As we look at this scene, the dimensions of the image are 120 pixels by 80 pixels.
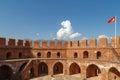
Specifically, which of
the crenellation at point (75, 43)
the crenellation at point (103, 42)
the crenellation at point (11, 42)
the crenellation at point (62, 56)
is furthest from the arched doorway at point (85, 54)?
the crenellation at point (11, 42)

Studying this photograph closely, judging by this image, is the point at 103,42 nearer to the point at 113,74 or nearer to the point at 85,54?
the point at 85,54

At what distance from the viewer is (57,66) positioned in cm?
2981

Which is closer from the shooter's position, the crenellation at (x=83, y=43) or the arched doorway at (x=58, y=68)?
the crenellation at (x=83, y=43)

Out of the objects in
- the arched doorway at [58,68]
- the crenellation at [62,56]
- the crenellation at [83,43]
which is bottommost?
the arched doorway at [58,68]

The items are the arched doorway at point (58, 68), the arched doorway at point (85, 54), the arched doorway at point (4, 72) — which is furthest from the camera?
the arched doorway at point (58, 68)

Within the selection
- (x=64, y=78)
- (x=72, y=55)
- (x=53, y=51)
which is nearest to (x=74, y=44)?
(x=72, y=55)

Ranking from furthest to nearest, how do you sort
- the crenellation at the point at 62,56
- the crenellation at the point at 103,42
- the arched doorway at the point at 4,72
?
the arched doorway at the point at 4,72 < the crenellation at the point at 103,42 < the crenellation at the point at 62,56

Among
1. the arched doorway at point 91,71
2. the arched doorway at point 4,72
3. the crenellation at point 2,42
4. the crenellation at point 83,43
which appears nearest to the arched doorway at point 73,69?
the arched doorway at point 91,71

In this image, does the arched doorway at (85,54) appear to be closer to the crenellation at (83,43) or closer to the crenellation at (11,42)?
the crenellation at (83,43)

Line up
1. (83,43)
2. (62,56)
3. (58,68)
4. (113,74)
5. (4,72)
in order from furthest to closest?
1. (58,68)
2. (62,56)
3. (83,43)
4. (4,72)
5. (113,74)

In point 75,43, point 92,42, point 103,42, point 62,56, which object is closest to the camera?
point 103,42

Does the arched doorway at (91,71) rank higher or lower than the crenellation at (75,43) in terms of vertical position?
lower

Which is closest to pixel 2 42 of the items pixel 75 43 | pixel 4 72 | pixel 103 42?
pixel 4 72

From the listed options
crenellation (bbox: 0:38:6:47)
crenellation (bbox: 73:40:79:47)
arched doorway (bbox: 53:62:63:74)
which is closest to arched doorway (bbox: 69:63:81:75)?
arched doorway (bbox: 53:62:63:74)
